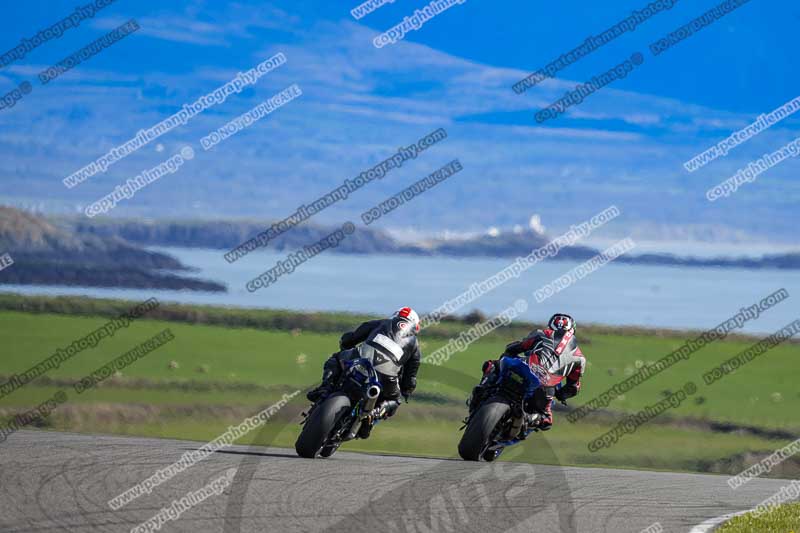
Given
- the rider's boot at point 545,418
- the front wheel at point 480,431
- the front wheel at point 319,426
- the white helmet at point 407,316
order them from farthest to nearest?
the rider's boot at point 545,418 < the white helmet at point 407,316 < the front wheel at point 480,431 < the front wheel at point 319,426

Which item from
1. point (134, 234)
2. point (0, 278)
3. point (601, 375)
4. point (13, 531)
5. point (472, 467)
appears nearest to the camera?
point (13, 531)

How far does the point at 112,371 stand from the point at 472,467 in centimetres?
2250

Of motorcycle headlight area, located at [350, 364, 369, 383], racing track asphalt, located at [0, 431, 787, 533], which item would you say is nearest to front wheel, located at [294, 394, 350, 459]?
racing track asphalt, located at [0, 431, 787, 533]

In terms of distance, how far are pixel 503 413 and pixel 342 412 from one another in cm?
201

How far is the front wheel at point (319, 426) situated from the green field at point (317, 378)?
6158 mm

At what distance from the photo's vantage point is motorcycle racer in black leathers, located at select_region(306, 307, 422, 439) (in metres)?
15.2

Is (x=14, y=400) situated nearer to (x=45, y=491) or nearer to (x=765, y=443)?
(x=765, y=443)

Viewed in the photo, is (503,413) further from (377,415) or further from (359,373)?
(359,373)

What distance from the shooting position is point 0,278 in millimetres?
47656

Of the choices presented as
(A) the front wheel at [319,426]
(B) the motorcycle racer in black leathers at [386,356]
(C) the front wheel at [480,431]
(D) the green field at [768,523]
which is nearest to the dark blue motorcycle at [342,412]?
(A) the front wheel at [319,426]

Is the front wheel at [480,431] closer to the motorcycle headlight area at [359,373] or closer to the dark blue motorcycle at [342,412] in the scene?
the dark blue motorcycle at [342,412]

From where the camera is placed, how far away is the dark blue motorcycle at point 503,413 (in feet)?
49.9

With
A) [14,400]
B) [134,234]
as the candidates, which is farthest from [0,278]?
[14,400]

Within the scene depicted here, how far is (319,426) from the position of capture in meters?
14.2
